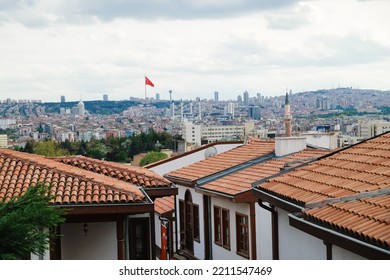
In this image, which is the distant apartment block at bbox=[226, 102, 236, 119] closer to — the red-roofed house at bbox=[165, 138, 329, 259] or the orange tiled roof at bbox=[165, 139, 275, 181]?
the orange tiled roof at bbox=[165, 139, 275, 181]

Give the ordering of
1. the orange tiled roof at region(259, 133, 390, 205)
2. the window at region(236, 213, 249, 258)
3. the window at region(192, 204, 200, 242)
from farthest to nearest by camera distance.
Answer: the window at region(192, 204, 200, 242) → the window at region(236, 213, 249, 258) → the orange tiled roof at region(259, 133, 390, 205)

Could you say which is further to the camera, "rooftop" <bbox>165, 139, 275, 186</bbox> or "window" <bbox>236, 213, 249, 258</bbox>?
"rooftop" <bbox>165, 139, 275, 186</bbox>

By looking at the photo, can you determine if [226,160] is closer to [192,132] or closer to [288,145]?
[288,145]

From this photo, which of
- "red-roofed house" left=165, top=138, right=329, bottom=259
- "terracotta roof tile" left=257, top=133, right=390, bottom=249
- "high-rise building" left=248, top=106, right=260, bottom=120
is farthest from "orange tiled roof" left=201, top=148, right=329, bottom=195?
"high-rise building" left=248, top=106, right=260, bottom=120

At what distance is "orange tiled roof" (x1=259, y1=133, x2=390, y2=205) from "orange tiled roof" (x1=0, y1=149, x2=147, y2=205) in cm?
136

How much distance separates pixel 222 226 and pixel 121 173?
1.42 meters

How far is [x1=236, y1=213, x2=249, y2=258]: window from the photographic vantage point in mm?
7824

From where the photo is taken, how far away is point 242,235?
802cm

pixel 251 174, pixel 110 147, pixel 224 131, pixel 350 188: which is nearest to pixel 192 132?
pixel 224 131

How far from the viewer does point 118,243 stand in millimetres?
6344

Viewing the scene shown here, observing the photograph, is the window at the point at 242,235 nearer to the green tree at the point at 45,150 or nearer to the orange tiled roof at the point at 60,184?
the orange tiled roof at the point at 60,184
